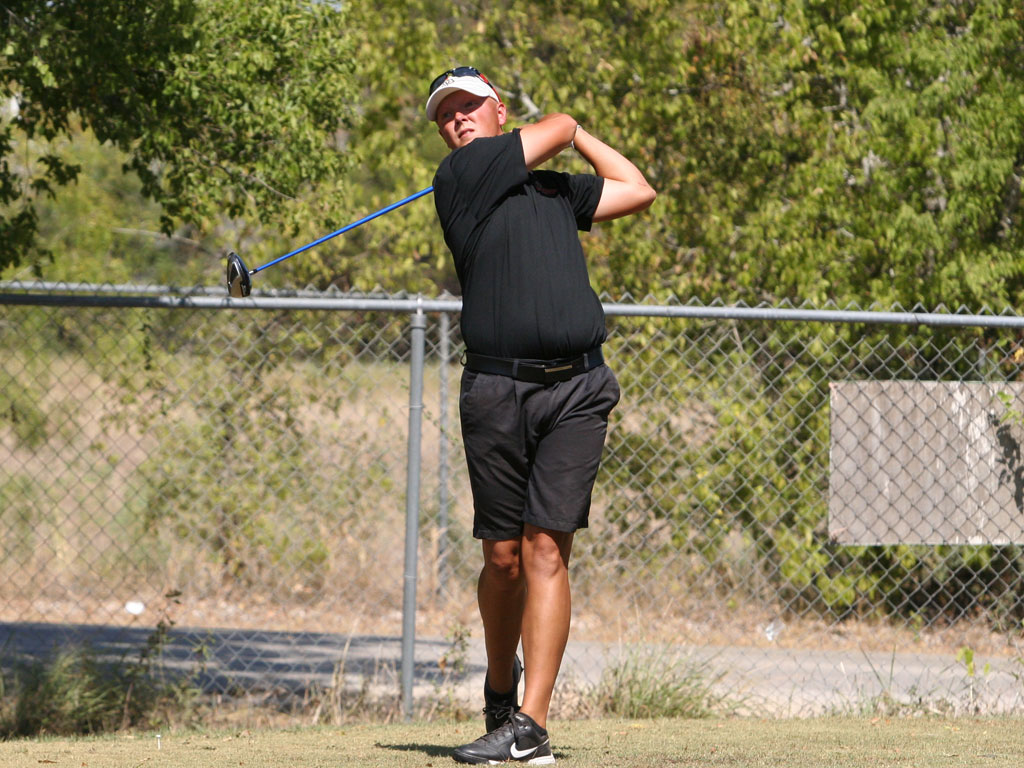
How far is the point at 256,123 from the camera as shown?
534 cm

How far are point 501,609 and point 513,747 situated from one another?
0.41m

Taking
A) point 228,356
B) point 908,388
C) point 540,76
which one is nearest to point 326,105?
point 228,356

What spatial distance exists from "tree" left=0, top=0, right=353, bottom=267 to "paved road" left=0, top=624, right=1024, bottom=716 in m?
1.98

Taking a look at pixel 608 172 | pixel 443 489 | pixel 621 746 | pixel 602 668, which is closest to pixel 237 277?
pixel 608 172

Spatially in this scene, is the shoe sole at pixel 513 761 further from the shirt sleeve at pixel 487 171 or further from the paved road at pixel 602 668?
the paved road at pixel 602 668

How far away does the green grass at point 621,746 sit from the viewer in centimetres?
369

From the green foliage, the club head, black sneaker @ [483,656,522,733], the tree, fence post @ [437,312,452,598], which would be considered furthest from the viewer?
fence post @ [437,312,452,598]

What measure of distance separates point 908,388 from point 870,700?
1.38 meters

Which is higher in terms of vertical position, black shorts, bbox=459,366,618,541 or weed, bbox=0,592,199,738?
black shorts, bbox=459,366,618,541

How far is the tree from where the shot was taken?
4.84 meters

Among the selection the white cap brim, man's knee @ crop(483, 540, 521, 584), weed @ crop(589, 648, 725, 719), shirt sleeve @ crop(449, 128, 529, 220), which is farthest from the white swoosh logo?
the white cap brim

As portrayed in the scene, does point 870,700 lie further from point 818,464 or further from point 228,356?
point 228,356

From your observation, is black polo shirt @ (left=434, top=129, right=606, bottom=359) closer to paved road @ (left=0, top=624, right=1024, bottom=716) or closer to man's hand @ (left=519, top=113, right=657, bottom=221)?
man's hand @ (left=519, top=113, right=657, bottom=221)

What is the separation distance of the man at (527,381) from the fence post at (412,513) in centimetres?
156
